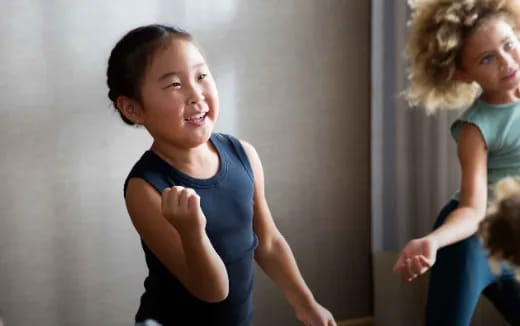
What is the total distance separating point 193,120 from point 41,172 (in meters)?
0.52

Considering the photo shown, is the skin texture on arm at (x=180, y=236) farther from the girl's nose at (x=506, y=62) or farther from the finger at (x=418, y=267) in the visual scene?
the girl's nose at (x=506, y=62)

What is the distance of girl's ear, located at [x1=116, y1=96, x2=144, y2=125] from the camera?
51.9 inches

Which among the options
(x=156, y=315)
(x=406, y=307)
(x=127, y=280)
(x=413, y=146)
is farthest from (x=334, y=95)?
(x=156, y=315)

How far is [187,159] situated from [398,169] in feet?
2.93

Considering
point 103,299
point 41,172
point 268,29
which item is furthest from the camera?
point 268,29

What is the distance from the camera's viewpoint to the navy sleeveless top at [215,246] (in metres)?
1.32

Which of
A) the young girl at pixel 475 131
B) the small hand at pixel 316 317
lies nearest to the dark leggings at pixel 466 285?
the young girl at pixel 475 131

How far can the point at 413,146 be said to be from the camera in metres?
2.04

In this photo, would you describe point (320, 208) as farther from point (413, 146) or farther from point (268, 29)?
point (268, 29)

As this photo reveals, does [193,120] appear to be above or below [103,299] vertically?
above

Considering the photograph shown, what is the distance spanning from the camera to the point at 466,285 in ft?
4.71

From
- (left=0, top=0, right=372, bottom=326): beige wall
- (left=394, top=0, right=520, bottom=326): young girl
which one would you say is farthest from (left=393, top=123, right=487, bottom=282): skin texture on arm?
(left=0, top=0, right=372, bottom=326): beige wall

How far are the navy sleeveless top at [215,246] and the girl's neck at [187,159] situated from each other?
0.01m

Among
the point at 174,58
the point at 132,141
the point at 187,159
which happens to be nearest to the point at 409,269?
the point at 187,159
